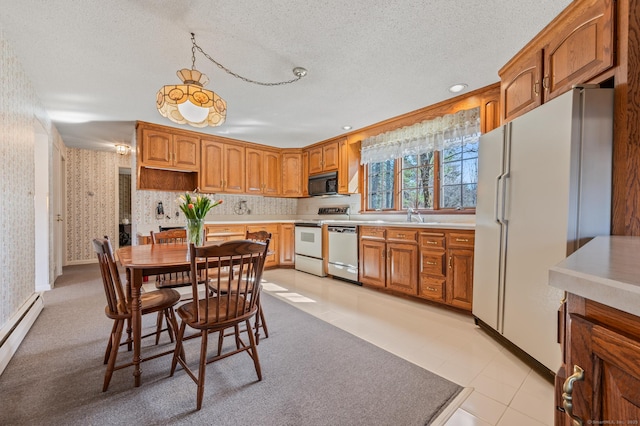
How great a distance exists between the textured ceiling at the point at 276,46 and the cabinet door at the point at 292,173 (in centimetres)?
205

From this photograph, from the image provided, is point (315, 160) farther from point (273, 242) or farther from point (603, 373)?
point (603, 373)

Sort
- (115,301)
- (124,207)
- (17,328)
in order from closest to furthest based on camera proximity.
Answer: (115,301), (17,328), (124,207)

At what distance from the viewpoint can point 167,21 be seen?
1.80 metres

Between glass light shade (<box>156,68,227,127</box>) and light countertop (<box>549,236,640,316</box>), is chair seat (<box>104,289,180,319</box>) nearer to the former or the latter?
glass light shade (<box>156,68,227,127</box>)

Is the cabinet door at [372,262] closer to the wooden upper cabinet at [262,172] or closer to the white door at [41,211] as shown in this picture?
the wooden upper cabinet at [262,172]

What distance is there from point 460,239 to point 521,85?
1.40 m

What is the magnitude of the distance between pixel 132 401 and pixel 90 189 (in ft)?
18.2

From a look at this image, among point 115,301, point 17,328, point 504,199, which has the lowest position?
point 17,328

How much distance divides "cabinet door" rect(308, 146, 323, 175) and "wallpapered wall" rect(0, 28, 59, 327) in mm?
3588

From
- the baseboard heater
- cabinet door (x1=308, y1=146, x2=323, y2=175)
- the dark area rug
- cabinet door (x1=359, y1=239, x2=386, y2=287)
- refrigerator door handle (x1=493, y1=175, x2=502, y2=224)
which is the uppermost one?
cabinet door (x1=308, y1=146, x2=323, y2=175)

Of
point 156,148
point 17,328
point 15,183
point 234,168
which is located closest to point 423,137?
point 234,168

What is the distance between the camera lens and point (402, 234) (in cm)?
320

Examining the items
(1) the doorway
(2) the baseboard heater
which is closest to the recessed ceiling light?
(2) the baseboard heater

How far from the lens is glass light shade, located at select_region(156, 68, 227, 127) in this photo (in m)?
1.78
